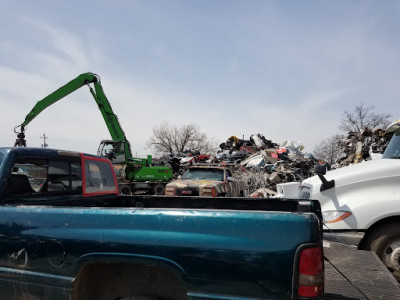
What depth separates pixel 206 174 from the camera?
427 inches

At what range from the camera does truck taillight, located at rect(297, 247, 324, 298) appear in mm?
1860

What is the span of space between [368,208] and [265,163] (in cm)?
1578

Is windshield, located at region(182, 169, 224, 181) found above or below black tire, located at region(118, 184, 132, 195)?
above

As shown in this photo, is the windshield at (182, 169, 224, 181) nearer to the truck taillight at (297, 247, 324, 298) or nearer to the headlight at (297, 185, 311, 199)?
the headlight at (297, 185, 311, 199)

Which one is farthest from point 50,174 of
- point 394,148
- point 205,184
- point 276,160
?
point 276,160

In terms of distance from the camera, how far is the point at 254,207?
364cm

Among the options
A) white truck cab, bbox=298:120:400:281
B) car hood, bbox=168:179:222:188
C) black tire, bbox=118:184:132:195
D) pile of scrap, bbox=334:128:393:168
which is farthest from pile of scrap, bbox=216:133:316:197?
black tire, bbox=118:184:132:195

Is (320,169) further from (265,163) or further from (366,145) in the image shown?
(265,163)

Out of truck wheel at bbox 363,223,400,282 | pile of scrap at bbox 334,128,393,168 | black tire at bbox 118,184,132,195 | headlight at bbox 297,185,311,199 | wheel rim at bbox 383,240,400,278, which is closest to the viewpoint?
wheel rim at bbox 383,240,400,278

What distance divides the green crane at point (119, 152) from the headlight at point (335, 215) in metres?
14.2

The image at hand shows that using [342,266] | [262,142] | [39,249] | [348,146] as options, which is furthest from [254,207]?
[262,142]

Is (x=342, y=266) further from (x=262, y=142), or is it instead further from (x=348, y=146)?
(x=262, y=142)

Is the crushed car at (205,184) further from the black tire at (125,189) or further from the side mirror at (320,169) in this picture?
the black tire at (125,189)

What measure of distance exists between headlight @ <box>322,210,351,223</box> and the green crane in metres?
14.2
